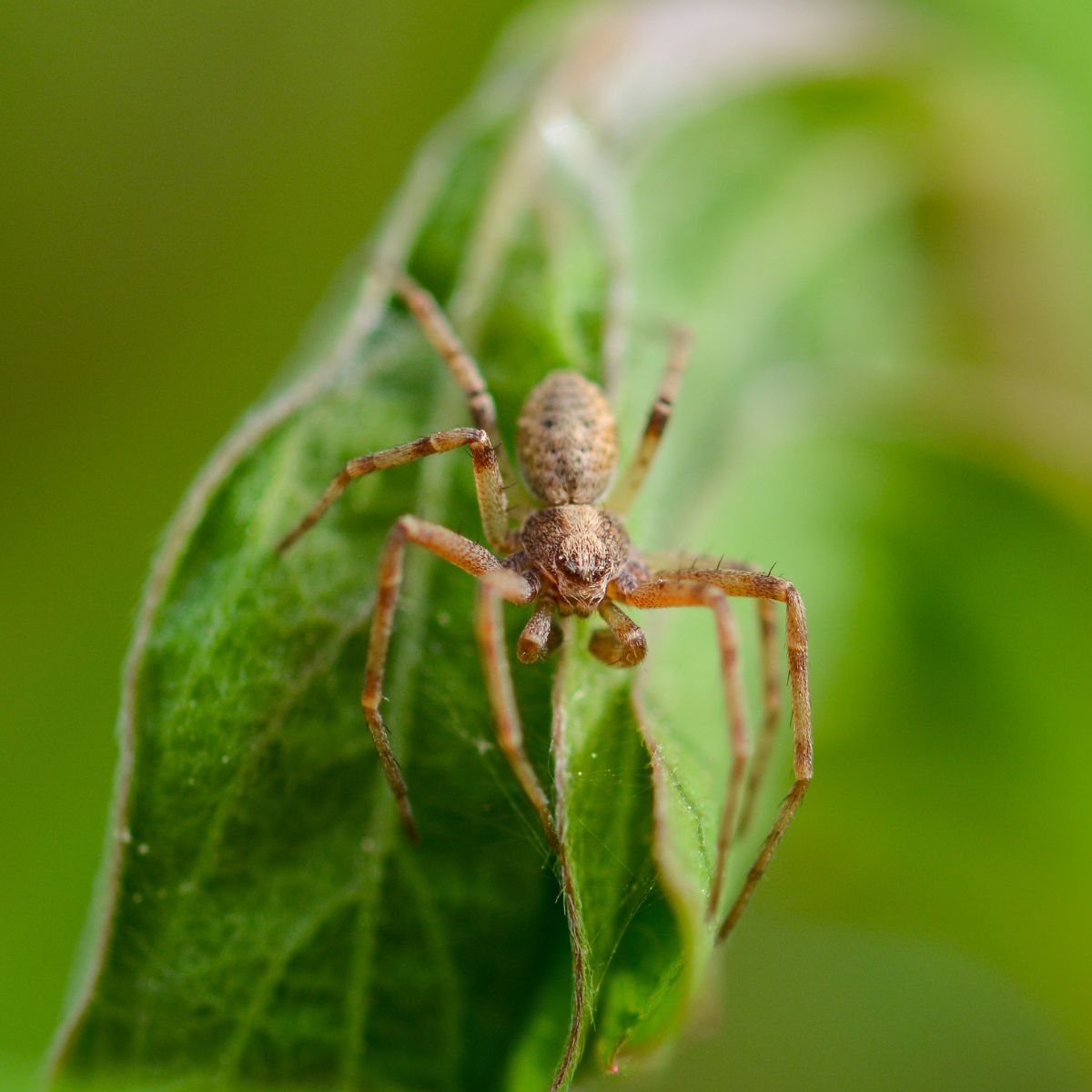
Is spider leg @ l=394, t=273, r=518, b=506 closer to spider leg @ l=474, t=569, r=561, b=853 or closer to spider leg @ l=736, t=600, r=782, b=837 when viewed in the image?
spider leg @ l=474, t=569, r=561, b=853

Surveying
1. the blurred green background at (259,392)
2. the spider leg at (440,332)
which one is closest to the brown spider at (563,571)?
the spider leg at (440,332)

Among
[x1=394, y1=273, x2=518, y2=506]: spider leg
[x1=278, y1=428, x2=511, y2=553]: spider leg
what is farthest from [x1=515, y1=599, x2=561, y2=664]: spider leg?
[x1=394, y1=273, x2=518, y2=506]: spider leg

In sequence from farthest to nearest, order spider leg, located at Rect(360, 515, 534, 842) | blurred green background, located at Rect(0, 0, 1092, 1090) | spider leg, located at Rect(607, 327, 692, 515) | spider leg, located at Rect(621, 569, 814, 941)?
blurred green background, located at Rect(0, 0, 1092, 1090), spider leg, located at Rect(607, 327, 692, 515), spider leg, located at Rect(621, 569, 814, 941), spider leg, located at Rect(360, 515, 534, 842)

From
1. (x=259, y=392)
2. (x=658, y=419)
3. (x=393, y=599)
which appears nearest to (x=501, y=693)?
(x=393, y=599)

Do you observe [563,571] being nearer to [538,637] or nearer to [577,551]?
[577,551]

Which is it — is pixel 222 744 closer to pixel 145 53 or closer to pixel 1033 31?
pixel 145 53

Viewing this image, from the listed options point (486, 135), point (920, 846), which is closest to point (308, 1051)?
point (486, 135)
